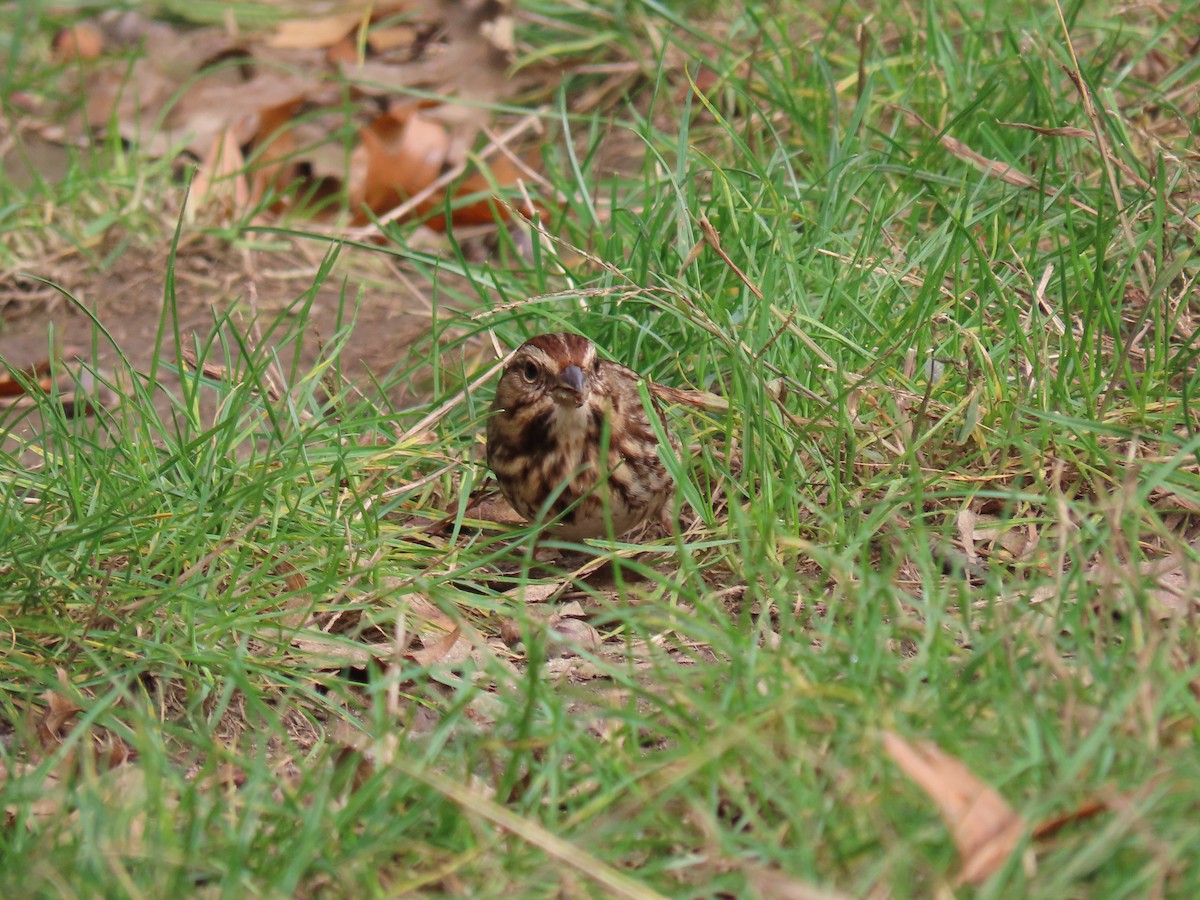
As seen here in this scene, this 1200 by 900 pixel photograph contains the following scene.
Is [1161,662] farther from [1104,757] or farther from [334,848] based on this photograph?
[334,848]

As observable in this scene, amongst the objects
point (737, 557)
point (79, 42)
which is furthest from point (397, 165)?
point (737, 557)

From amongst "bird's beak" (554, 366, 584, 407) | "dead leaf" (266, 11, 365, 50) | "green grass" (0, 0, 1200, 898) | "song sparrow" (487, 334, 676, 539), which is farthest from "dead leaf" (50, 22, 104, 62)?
"bird's beak" (554, 366, 584, 407)

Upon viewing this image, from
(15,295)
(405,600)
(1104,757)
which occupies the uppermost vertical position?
(1104,757)

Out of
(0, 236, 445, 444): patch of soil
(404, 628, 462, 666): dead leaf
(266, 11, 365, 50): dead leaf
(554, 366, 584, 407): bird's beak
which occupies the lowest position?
(0, 236, 445, 444): patch of soil

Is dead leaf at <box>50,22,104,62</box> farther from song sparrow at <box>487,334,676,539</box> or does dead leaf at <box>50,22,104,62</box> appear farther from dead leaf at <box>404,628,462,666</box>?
dead leaf at <box>404,628,462,666</box>

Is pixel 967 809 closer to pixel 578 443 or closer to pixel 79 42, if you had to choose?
pixel 578 443

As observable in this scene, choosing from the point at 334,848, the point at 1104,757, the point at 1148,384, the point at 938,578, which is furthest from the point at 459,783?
the point at 1148,384
